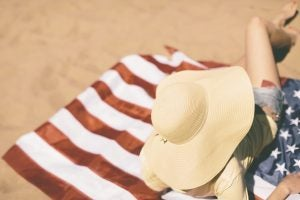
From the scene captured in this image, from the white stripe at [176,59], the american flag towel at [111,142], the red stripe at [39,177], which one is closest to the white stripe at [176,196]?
the american flag towel at [111,142]

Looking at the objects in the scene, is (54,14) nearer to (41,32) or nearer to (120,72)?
(41,32)

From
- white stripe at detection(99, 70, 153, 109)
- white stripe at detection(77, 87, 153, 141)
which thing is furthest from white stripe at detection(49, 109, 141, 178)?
white stripe at detection(99, 70, 153, 109)

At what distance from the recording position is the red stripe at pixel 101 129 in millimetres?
2793

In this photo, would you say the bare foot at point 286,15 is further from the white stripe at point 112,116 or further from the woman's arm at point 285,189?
the woman's arm at point 285,189

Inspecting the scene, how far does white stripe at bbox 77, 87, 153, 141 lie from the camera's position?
286 cm

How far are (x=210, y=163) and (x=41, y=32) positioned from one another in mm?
2953

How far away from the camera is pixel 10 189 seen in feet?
8.89

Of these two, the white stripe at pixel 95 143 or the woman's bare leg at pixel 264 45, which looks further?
the white stripe at pixel 95 143

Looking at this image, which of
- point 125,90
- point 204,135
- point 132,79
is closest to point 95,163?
point 125,90

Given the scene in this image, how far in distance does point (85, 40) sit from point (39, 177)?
1727 mm

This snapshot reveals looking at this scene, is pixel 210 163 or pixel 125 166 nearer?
pixel 210 163

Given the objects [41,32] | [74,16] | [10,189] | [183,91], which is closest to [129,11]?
[74,16]

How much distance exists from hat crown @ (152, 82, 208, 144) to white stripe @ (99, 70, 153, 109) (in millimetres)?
1311

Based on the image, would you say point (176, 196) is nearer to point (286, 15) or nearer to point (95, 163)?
point (95, 163)
